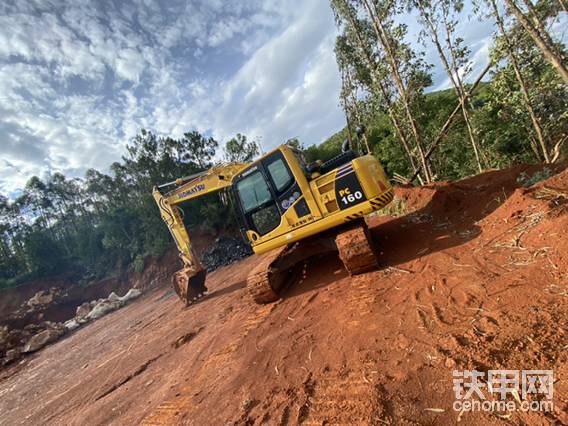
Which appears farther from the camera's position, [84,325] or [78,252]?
[78,252]

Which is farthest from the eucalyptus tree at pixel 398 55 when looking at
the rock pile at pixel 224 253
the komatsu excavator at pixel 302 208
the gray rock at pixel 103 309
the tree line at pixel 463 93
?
the gray rock at pixel 103 309

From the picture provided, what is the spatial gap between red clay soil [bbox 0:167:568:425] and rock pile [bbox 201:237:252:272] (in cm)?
1179

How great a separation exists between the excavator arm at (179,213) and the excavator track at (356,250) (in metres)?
3.64

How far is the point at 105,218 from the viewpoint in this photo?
32.4 metres

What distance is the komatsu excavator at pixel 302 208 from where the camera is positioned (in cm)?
530

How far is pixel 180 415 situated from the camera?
11.1 ft

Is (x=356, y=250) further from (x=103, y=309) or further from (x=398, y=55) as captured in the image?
(x=103, y=309)

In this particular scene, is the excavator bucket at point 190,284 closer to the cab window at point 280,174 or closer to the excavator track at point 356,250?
the cab window at point 280,174

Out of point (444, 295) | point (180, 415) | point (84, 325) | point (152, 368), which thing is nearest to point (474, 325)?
point (444, 295)

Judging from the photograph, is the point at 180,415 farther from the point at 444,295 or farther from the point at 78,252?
the point at 78,252

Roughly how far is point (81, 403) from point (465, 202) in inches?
362

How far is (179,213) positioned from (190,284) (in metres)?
2.33

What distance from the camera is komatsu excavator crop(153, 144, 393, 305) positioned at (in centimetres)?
530

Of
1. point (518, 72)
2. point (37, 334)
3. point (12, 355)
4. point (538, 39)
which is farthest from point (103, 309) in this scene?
point (518, 72)
